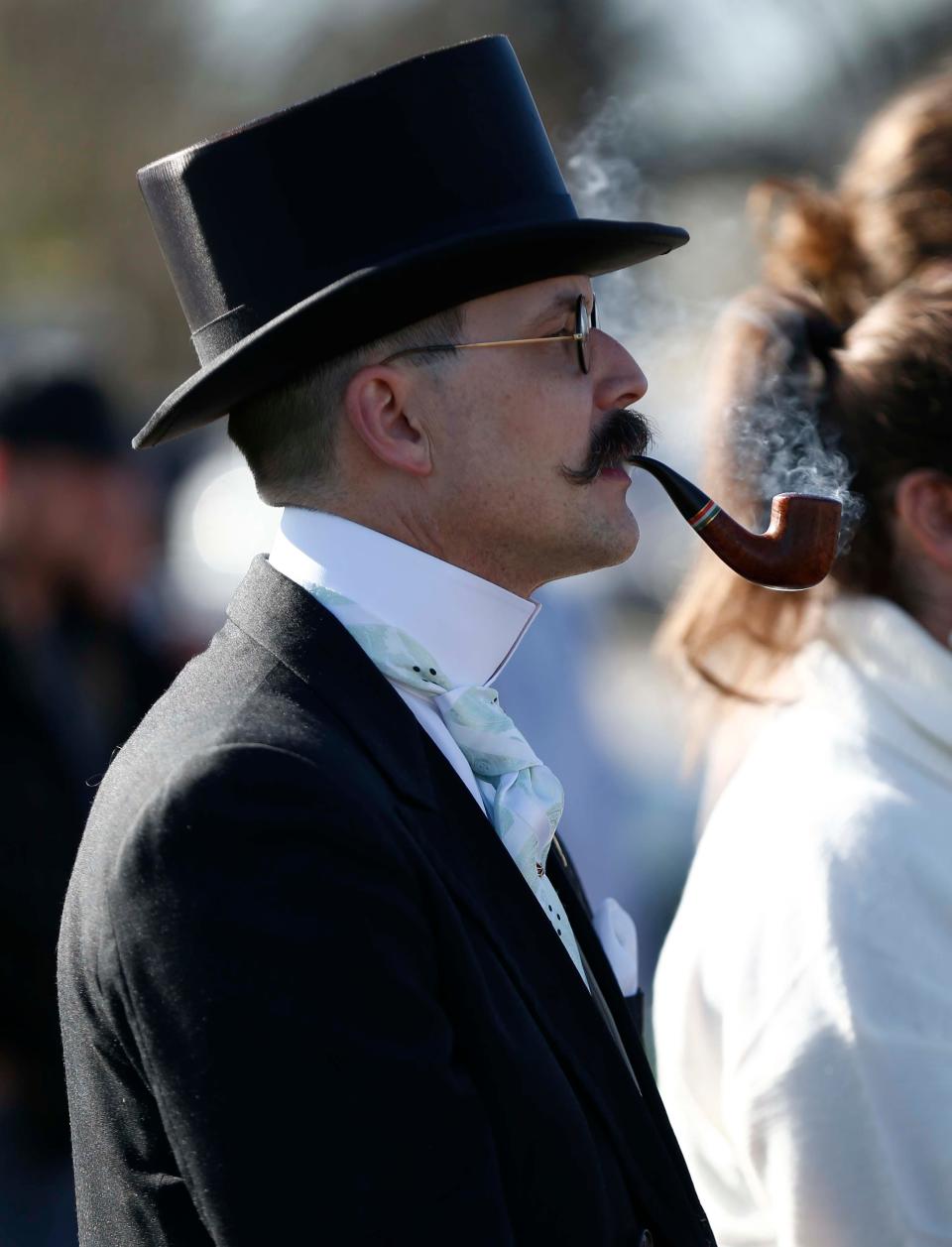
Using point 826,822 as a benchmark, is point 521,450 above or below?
above

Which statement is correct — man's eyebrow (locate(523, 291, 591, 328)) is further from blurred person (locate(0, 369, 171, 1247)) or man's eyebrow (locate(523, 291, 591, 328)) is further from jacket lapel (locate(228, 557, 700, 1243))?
blurred person (locate(0, 369, 171, 1247))

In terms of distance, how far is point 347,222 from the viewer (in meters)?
2.12

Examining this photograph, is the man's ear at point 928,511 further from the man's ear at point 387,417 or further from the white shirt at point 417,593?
the man's ear at point 387,417

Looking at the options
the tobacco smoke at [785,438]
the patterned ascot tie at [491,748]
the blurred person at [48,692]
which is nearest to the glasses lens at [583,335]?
the patterned ascot tie at [491,748]

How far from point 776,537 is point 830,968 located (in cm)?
68

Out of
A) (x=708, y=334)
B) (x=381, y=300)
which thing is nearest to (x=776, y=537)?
(x=381, y=300)

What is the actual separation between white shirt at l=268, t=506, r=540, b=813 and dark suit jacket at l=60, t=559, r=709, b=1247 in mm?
80

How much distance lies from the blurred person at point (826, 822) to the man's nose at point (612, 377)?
65 cm

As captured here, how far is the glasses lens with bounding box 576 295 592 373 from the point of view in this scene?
7.41 ft

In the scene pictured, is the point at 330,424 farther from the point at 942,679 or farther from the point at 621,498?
the point at 942,679

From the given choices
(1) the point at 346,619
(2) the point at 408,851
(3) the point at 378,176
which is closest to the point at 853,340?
(3) the point at 378,176

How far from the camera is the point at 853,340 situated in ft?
9.78

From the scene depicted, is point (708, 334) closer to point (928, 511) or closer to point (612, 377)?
point (928, 511)

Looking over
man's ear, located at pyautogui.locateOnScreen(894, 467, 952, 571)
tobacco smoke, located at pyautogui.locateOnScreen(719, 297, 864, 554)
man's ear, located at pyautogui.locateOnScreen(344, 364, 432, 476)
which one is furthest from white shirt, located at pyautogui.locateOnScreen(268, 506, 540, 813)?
man's ear, located at pyautogui.locateOnScreen(894, 467, 952, 571)
